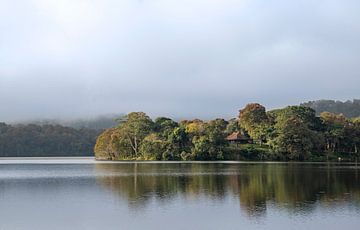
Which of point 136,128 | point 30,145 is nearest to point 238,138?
point 136,128

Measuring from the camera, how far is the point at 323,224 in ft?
89.0

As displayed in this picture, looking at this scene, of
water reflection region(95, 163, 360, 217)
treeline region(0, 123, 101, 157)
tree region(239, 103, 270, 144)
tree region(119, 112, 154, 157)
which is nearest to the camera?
water reflection region(95, 163, 360, 217)

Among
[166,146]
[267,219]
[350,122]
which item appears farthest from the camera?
[350,122]

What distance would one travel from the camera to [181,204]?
34.9m

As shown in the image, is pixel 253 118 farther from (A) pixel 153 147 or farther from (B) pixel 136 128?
(B) pixel 136 128

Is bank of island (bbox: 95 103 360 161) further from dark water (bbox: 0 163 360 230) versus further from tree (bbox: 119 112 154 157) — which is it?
dark water (bbox: 0 163 360 230)

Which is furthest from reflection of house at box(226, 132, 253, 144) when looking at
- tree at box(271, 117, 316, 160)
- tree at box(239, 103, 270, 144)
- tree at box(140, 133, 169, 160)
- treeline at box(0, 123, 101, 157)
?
treeline at box(0, 123, 101, 157)

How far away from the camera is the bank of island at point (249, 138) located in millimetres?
108250

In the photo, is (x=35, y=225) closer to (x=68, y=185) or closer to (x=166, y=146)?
(x=68, y=185)

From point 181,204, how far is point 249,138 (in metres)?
86.6

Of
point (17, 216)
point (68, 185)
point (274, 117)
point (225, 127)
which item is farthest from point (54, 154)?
point (17, 216)

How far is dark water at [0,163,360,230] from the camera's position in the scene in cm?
2753

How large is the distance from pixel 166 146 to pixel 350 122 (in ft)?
149

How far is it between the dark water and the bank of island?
56363 mm
